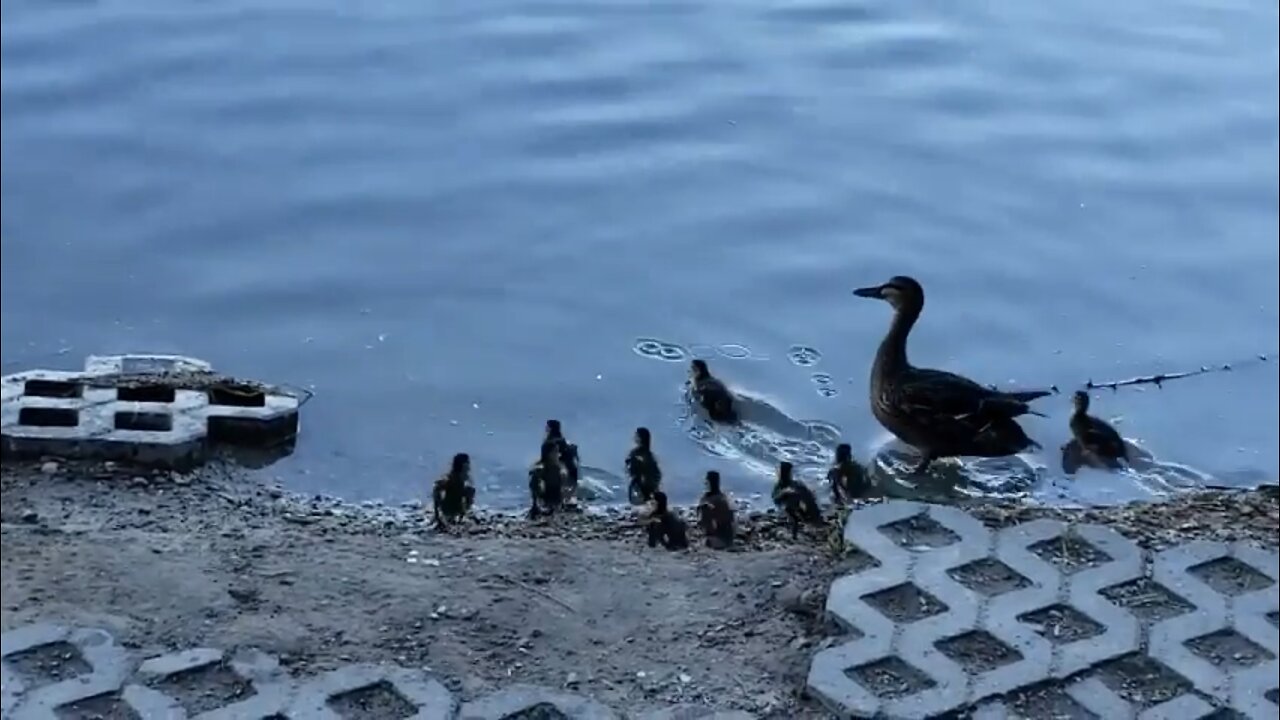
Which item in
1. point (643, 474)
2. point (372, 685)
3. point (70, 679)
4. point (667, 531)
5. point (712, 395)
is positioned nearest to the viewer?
point (70, 679)

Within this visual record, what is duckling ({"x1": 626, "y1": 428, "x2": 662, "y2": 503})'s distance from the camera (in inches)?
231

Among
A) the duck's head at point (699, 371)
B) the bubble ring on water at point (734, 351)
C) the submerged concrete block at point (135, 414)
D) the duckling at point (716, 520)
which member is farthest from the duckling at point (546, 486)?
the bubble ring on water at point (734, 351)

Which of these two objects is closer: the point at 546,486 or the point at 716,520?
the point at 716,520

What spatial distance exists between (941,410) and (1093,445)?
50cm

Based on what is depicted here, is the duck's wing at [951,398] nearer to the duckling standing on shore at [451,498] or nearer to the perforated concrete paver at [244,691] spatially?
the duckling standing on shore at [451,498]

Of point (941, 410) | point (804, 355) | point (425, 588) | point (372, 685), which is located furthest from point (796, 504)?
point (372, 685)

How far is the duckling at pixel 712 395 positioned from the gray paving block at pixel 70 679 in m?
2.48

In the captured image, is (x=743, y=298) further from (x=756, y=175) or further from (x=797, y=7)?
(x=797, y=7)

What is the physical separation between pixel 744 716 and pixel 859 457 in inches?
86.0

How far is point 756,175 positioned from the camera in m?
8.27

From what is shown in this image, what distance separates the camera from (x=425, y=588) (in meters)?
4.80

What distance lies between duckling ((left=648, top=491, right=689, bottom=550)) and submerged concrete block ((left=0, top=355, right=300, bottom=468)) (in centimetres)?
119

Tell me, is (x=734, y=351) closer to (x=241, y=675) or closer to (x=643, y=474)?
(x=643, y=474)

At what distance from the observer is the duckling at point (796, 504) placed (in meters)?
5.51
